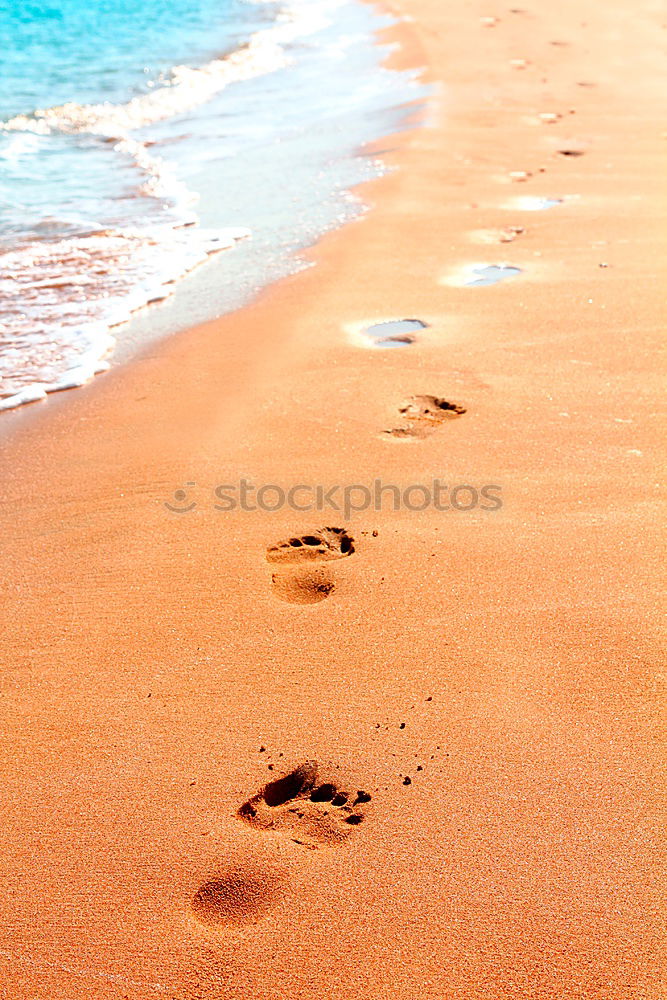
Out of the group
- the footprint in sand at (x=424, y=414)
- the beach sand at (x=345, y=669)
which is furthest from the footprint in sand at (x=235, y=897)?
the footprint in sand at (x=424, y=414)

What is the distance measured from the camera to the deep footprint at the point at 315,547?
118 inches

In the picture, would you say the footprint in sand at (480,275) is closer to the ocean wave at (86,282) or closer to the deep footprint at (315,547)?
the ocean wave at (86,282)

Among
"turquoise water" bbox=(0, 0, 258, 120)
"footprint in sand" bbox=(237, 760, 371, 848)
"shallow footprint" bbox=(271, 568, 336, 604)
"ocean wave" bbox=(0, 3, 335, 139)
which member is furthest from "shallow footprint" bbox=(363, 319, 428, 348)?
"turquoise water" bbox=(0, 0, 258, 120)

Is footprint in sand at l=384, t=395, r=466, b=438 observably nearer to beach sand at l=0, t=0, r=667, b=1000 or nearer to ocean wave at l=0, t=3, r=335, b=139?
beach sand at l=0, t=0, r=667, b=1000

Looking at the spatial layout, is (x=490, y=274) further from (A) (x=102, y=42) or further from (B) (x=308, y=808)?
(A) (x=102, y=42)

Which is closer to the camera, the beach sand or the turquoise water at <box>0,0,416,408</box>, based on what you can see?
the beach sand

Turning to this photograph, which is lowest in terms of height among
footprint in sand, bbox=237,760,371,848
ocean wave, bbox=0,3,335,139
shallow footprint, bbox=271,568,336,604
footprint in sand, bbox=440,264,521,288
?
footprint in sand, bbox=237,760,371,848

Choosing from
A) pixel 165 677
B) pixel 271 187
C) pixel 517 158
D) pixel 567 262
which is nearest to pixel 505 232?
pixel 567 262

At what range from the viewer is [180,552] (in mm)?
3082

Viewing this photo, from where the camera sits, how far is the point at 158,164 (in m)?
8.83

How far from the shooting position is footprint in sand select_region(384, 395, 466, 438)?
11.9 feet

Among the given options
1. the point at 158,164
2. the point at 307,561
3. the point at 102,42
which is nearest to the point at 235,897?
the point at 307,561

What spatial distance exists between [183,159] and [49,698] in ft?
24.5

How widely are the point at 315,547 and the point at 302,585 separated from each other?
8.7 inches
